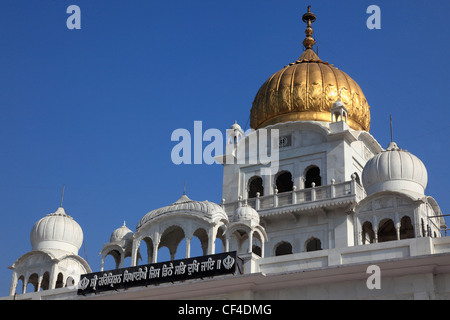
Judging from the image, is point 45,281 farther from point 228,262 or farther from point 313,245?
point 228,262

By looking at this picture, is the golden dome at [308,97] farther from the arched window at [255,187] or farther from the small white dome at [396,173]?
the small white dome at [396,173]

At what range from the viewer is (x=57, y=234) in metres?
30.6

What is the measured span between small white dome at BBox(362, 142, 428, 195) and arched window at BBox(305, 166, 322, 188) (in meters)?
4.43

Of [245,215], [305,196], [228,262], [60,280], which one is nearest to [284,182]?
[305,196]

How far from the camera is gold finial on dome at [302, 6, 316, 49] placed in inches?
1484

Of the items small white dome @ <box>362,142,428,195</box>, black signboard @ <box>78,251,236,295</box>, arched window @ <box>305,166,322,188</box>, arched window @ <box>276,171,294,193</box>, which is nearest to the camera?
black signboard @ <box>78,251,236,295</box>

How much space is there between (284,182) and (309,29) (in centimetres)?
934

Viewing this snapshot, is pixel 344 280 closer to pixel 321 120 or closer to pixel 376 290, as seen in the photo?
pixel 376 290

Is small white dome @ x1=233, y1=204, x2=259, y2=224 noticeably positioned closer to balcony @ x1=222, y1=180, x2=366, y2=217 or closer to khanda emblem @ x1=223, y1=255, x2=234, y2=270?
khanda emblem @ x1=223, y1=255, x2=234, y2=270

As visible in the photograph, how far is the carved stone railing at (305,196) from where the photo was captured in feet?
95.9

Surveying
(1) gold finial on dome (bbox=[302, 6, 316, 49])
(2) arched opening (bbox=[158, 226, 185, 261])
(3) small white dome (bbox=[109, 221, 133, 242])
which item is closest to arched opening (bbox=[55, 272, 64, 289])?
(3) small white dome (bbox=[109, 221, 133, 242])

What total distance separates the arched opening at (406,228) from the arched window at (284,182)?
6406 mm

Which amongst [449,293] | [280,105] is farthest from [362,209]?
[280,105]

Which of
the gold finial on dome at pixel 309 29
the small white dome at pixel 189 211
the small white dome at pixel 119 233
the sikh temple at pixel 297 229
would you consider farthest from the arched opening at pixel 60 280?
the gold finial on dome at pixel 309 29
